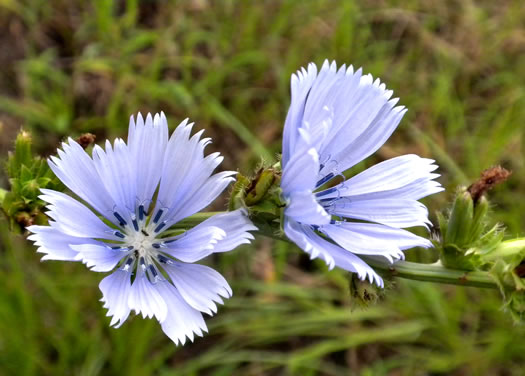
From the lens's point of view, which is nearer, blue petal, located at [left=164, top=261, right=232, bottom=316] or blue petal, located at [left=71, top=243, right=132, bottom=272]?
blue petal, located at [left=71, top=243, right=132, bottom=272]

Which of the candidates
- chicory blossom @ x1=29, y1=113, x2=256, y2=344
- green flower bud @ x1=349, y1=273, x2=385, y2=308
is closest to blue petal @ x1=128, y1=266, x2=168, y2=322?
chicory blossom @ x1=29, y1=113, x2=256, y2=344

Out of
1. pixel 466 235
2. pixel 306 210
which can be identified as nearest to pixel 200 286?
pixel 306 210

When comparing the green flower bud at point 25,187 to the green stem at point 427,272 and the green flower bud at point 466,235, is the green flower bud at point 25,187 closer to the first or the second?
the green stem at point 427,272

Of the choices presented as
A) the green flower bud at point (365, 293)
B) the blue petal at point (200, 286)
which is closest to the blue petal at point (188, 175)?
the blue petal at point (200, 286)

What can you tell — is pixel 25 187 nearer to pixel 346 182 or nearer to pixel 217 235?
pixel 217 235

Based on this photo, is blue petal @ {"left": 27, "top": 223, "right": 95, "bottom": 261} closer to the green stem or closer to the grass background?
the green stem
